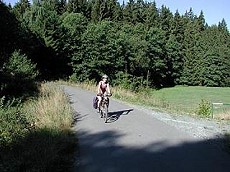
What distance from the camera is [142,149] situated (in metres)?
11.7

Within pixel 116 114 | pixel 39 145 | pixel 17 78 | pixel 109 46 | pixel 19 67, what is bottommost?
pixel 116 114

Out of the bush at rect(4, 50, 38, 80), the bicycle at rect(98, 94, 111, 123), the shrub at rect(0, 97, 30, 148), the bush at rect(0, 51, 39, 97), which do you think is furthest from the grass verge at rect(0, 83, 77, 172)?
the bush at rect(4, 50, 38, 80)

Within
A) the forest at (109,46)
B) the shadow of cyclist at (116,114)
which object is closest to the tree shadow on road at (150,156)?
the shadow of cyclist at (116,114)

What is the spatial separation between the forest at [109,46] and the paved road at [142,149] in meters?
11.4

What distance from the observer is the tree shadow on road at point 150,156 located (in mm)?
9727

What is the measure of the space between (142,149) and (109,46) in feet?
195

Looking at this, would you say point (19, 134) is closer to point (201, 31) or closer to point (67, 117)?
point (67, 117)

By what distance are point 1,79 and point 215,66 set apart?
76842 millimetres

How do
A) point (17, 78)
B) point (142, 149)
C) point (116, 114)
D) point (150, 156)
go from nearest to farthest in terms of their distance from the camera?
point (150, 156) < point (142, 149) < point (116, 114) < point (17, 78)

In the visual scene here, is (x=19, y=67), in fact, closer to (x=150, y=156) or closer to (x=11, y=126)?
(x=11, y=126)

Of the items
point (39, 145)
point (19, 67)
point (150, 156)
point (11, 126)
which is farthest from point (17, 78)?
point (150, 156)

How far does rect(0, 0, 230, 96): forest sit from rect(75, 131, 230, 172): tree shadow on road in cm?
1414

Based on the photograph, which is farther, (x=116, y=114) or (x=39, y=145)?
(x=116, y=114)

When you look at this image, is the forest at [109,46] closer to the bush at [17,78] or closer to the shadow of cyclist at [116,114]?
the bush at [17,78]
